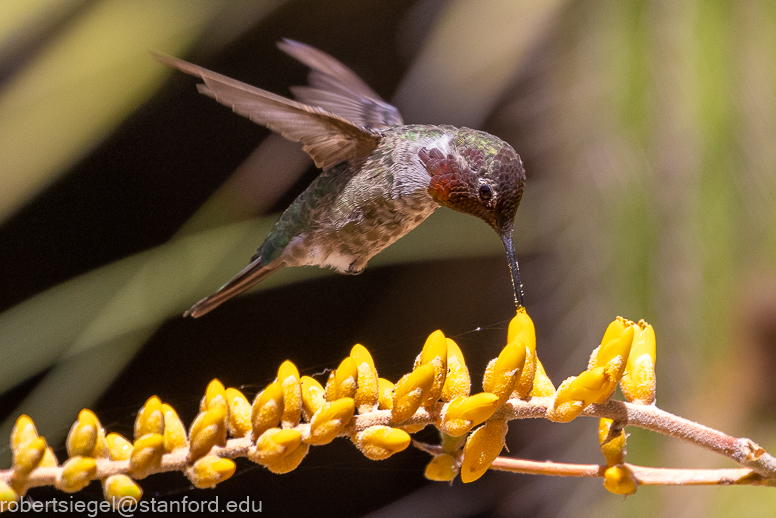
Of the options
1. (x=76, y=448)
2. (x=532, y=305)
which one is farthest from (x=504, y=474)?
(x=76, y=448)

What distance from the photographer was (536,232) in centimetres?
91

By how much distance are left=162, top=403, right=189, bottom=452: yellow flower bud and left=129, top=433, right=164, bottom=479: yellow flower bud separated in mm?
15

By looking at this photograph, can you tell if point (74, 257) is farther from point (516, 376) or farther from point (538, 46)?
point (538, 46)

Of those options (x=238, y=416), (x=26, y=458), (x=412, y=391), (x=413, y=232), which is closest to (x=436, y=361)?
(x=412, y=391)

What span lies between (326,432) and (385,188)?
0.88ft

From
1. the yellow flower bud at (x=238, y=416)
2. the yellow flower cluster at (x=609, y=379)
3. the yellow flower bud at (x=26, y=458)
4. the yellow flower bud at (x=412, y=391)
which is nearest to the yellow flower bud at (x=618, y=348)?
the yellow flower cluster at (x=609, y=379)

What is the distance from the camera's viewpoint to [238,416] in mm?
364

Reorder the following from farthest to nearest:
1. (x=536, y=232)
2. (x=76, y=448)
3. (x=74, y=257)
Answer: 1. (x=536, y=232)
2. (x=74, y=257)
3. (x=76, y=448)

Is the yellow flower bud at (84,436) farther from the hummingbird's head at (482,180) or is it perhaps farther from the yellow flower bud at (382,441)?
the hummingbird's head at (482,180)

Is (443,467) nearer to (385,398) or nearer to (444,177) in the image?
(385,398)

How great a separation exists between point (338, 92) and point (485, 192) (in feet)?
0.99

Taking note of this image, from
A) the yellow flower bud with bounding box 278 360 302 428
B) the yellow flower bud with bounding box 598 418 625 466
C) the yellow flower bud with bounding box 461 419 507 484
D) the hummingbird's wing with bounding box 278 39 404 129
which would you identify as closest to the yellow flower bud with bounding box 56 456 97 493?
the yellow flower bud with bounding box 278 360 302 428

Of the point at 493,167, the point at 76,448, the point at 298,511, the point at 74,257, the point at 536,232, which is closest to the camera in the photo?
the point at 76,448

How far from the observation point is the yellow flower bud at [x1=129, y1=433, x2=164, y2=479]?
0.32 metres
